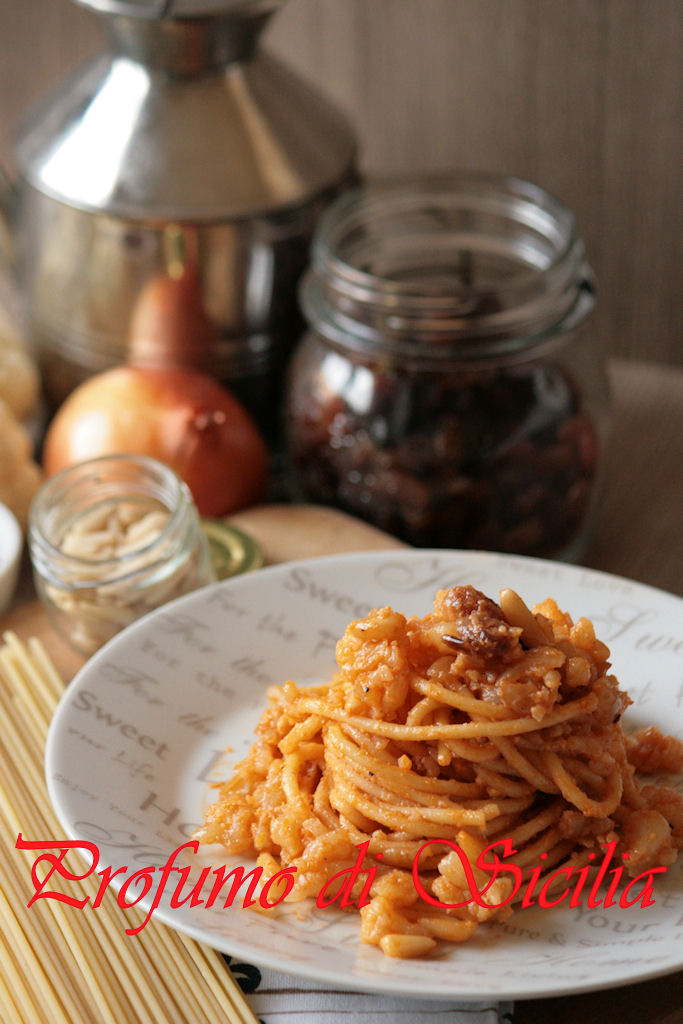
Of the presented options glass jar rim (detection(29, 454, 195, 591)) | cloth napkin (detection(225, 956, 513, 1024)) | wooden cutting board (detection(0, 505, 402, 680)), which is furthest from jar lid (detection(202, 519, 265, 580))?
cloth napkin (detection(225, 956, 513, 1024))

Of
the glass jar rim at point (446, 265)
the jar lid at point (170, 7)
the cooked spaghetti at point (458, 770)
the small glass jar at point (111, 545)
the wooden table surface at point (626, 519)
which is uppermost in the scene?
the jar lid at point (170, 7)

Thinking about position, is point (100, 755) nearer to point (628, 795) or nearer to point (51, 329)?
point (628, 795)

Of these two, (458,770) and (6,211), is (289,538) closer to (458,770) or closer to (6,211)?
(458,770)

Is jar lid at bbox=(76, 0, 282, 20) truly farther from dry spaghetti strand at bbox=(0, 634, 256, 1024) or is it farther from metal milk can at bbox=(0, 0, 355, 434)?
dry spaghetti strand at bbox=(0, 634, 256, 1024)

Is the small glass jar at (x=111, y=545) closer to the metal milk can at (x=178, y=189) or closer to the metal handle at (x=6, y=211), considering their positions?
the metal milk can at (x=178, y=189)

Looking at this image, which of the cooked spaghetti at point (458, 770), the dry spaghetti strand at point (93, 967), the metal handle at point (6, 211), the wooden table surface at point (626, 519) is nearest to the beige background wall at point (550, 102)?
the wooden table surface at point (626, 519)

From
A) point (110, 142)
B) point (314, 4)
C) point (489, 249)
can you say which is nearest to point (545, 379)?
point (489, 249)

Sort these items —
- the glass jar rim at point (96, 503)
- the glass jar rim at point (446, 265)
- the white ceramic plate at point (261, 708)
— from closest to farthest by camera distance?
the white ceramic plate at point (261, 708), the glass jar rim at point (96, 503), the glass jar rim at point (446, 265)
